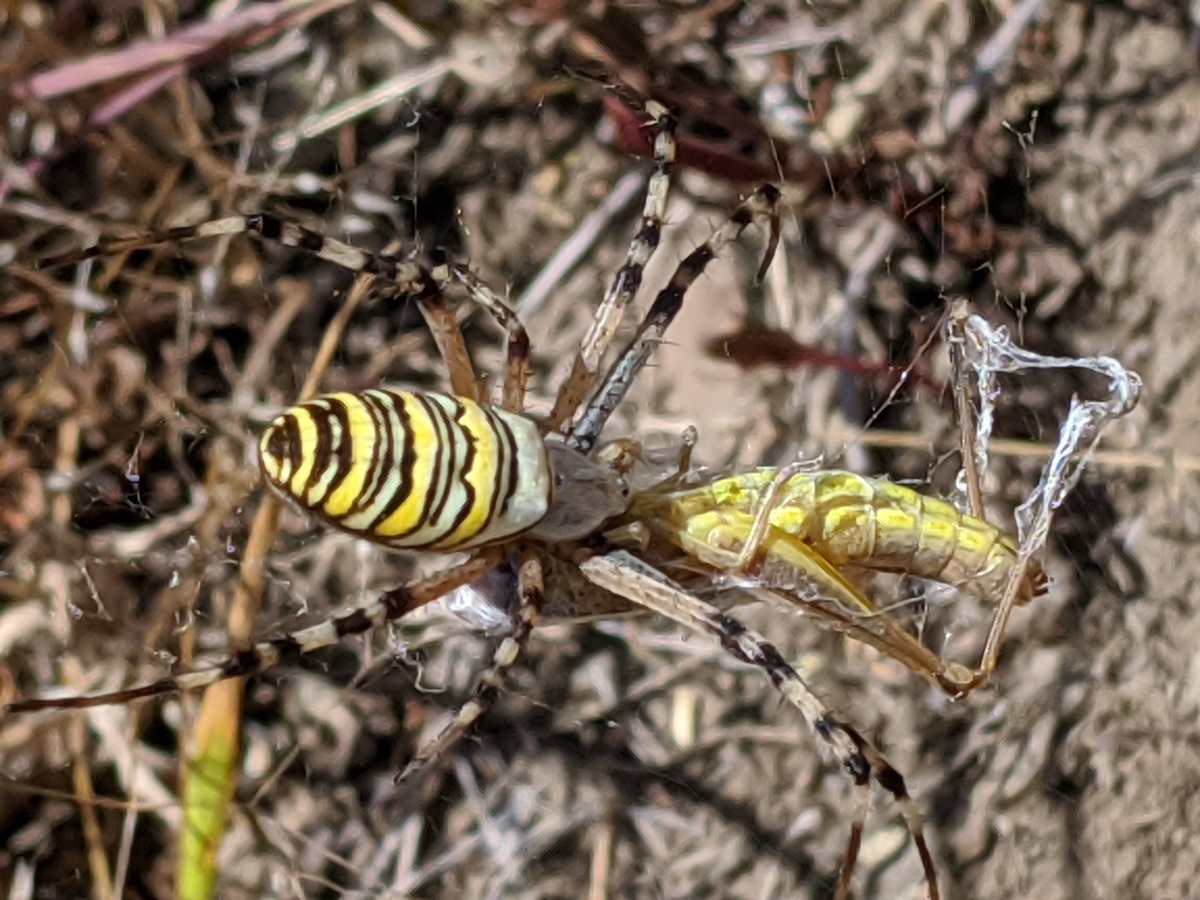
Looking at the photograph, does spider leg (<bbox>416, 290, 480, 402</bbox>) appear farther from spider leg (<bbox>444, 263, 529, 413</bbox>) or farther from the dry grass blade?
the dry grass blade

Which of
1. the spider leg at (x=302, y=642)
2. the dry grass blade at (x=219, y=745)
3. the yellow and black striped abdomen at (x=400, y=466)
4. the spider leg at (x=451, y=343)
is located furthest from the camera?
the dry grass blade at (x=219, y=745)

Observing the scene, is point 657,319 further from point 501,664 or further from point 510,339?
point 501,664

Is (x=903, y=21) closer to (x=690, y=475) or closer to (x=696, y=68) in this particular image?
(x=696, y=68)

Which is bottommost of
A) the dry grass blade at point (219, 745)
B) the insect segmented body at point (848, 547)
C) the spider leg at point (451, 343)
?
the dry grass blade at point (219, 745)

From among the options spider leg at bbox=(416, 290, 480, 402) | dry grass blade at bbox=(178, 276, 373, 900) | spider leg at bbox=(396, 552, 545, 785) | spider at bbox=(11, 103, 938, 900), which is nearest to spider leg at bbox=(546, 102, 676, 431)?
spider at bbox=(11, 103, 938, 900)

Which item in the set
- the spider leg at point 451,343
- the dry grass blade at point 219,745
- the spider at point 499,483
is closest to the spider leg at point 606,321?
the spider at point 499,483

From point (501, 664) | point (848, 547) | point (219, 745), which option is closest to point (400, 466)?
point (501, 664)

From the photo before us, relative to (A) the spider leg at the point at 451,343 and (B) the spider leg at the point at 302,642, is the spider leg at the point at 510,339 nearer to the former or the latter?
(A) the spider leg at the point at 451,343
